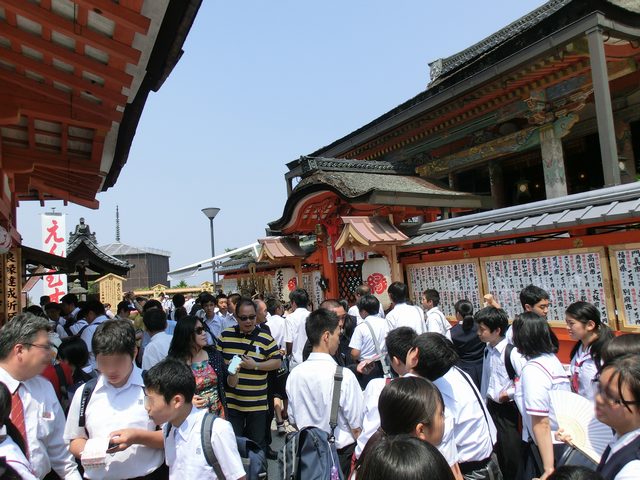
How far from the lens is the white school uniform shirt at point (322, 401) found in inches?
114

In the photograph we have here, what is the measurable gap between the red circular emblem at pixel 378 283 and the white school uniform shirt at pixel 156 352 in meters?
5.66

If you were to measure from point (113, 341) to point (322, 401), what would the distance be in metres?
1.32

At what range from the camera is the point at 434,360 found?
2477mm

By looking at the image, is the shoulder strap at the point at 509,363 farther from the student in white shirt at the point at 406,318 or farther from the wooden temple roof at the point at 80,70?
the wooden temple roof at the point at 80,70

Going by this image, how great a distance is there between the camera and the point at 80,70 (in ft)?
14.4

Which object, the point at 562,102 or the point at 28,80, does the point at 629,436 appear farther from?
the point at 562,102

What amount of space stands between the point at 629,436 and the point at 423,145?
11.5m

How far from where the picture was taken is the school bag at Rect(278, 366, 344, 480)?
2596 mm

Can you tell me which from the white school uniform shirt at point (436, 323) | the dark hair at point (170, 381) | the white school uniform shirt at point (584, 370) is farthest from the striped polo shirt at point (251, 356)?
the white school uniform shirt at point (584, 370)

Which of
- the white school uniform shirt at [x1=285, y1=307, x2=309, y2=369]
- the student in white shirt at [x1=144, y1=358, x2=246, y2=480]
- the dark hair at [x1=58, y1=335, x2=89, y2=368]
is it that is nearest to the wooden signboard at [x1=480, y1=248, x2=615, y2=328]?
the white school uniform shirt at [x1=285, y1=307, x2=309, y2=369]

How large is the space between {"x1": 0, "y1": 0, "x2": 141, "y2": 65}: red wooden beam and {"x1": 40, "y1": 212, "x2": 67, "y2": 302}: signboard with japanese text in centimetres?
1361

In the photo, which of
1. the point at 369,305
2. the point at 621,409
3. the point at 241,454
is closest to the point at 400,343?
the point at 241,454

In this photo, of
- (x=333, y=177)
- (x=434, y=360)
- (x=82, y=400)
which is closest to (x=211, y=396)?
(x=82, y=400)

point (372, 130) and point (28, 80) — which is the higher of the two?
point (372, 130)
